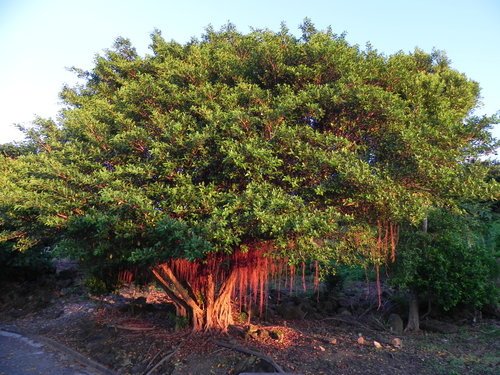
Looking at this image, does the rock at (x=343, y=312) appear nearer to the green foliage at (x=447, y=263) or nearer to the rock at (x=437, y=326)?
the rock at (x=437, y=326)

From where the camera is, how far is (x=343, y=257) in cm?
799

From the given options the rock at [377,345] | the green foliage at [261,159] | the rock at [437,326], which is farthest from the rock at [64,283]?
the rock at [437,326]

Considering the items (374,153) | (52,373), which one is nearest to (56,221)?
(52,373)

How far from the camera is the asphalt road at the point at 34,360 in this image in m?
8.95

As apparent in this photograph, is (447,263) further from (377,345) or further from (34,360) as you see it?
(34,360)

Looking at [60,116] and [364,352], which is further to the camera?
[60,116]

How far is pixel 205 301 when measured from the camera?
9.84 metres

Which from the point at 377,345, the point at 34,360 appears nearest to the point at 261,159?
the point at 377,345

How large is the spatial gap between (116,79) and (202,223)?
19.3ft

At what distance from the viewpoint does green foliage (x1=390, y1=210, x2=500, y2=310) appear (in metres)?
9.96

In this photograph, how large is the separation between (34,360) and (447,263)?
10.1 metres

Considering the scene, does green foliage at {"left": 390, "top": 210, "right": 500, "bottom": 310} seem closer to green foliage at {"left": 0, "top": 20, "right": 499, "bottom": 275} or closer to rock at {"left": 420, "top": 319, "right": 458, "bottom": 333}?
rock at {"left": 420, "top": 319, "right": 458, "bottom": 333}

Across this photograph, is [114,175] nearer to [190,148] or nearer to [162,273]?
[190,148]

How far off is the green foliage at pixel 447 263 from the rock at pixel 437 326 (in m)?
0.72
